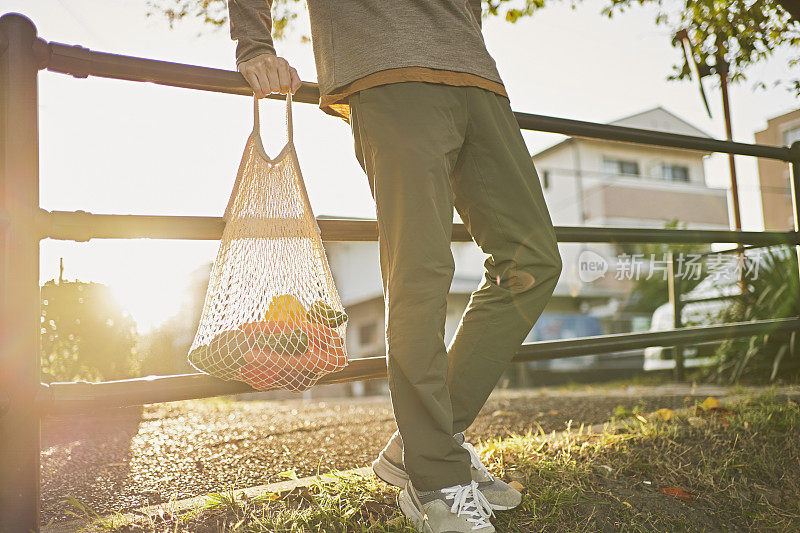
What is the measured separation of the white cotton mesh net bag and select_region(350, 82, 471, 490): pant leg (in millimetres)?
149

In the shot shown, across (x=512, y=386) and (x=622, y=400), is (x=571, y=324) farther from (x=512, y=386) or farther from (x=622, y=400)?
(x=622, y=400)

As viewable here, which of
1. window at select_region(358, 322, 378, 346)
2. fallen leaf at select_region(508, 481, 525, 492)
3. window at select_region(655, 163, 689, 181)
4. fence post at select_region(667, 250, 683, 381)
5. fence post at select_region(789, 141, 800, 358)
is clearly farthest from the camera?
window at select_region(655, 163, 689, 181)

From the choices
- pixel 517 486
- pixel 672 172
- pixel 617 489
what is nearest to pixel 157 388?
pixel 517 486

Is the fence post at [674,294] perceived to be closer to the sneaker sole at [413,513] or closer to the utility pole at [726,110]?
the utility pole at [726,110]

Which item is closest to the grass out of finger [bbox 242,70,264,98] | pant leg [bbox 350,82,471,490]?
pant leg [bbox 350,82,471,490]

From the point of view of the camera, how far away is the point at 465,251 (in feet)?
51.4

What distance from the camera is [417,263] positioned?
1.15 metres

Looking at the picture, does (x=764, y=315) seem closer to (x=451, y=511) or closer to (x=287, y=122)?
(x=451, y=511)

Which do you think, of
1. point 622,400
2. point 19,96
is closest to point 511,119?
point 19,96

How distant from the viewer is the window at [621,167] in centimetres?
1702

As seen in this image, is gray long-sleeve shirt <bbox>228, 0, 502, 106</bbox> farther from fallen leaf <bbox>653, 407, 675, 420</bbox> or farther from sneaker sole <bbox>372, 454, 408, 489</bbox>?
fallen leaf <bbox>653, 407, 675, 420</bbox>

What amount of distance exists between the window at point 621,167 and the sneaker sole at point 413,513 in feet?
55.4

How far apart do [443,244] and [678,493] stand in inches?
33.8

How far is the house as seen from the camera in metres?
12.7
